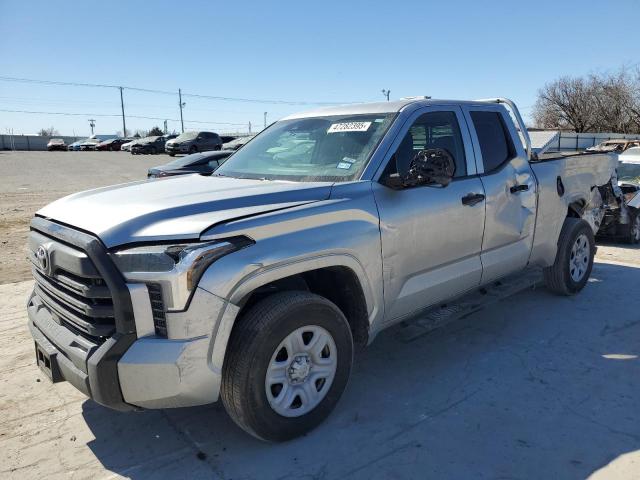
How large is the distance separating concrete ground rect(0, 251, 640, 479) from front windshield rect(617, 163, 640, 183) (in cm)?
660

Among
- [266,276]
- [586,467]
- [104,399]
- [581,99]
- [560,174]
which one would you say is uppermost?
[581,99]

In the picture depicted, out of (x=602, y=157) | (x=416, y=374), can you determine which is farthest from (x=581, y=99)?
(x=416, y=374)

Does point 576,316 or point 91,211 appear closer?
point 91,211

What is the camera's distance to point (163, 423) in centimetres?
337

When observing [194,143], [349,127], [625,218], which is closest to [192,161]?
[625,218]

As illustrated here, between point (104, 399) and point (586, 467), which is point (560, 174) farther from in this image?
point (104, 399)

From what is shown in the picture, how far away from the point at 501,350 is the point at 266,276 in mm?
2472

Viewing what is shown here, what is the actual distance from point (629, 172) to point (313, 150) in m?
8.89

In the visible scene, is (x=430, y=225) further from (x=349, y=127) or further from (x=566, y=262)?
(x=566, y=262)

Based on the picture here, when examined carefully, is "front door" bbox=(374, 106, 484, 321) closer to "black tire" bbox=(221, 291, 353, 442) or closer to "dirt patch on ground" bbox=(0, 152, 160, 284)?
"black tire" bbox=(221, 291, 353, 442)

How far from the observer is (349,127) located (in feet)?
12.7

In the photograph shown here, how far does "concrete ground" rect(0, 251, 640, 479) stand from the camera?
2893 millimetres

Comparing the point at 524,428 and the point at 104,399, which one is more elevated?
the point at 104,399

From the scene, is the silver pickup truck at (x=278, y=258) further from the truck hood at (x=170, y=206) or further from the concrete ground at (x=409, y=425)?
the concrete ground at (x=409, y=425)
